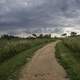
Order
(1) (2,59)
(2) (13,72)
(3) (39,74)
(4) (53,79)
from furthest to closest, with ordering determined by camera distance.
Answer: (1) (2,59)
(2) (13,72)
(3) (39,74)
(4) (53,79)

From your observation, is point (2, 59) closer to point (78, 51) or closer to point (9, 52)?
point (9, 52)

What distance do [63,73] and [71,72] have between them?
495 mm

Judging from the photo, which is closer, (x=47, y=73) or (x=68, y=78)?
(x=68, y=78)

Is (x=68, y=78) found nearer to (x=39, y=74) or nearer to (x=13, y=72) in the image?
(x=39, y=74)

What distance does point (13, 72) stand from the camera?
18266mm

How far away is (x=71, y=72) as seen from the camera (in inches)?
684

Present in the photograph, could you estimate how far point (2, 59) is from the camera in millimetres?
26672

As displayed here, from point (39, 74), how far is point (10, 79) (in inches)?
81.6

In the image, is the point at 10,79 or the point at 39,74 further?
the point at 39,74

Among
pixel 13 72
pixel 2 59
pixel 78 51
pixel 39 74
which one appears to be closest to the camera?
pixel 39 74

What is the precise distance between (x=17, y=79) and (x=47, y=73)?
2.43m

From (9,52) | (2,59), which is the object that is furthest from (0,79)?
(9,52)

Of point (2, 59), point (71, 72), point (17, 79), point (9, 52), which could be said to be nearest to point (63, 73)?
point (71, 72)

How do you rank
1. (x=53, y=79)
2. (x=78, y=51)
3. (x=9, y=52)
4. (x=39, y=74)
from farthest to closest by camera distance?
(x=78, y=51) → (x=9, y=52) → (x=39, y=74) → (x=53, y=79)
